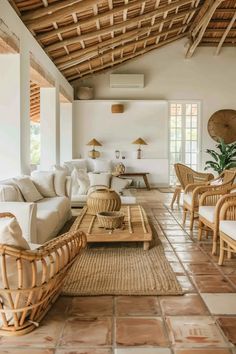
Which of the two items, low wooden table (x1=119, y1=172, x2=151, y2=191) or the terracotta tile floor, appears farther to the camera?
low wooden table (x1=119, y1=172, x2=151, y2=191)

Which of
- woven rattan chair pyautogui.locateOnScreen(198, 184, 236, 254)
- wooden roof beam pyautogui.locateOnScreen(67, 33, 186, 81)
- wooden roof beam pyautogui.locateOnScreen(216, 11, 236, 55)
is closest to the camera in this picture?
woven rattan chair pyautogui.locateOnScreen(198, 184, 236, 254)

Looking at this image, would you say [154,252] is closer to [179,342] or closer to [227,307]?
[227,307]

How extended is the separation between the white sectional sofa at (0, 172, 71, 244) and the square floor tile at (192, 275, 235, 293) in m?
1.48

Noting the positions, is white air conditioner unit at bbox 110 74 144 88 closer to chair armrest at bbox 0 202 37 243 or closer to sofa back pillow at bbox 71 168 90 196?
sofa back pillow at bbox 71 168 90 196

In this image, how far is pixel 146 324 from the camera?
229cm

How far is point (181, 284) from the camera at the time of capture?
300cm

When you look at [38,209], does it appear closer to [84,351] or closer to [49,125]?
[84,351]

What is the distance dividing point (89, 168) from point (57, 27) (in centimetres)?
450

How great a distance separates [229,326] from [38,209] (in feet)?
9.05

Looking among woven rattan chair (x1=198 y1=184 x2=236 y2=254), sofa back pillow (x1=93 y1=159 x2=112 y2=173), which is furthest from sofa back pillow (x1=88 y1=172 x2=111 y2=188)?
sofa back pillow (x1=93 y1=159 x2=112 y2=173)

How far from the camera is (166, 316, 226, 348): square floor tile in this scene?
2059mm

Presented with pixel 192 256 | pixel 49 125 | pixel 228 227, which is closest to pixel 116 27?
pixel 49 125

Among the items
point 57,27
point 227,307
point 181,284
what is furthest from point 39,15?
point 227,307

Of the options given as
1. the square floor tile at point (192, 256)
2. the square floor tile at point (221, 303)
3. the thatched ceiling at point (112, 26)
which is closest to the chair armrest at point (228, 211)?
the square floor tile at point (192, 256)
